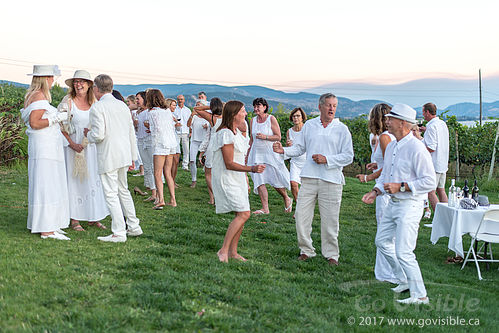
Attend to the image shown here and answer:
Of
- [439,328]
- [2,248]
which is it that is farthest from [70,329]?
[439,328]

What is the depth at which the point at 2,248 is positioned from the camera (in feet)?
19.0

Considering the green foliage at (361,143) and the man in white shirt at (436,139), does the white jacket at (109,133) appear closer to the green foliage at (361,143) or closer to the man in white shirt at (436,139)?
the man in white shirt at (436,139)

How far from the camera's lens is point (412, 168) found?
5129 millimetres

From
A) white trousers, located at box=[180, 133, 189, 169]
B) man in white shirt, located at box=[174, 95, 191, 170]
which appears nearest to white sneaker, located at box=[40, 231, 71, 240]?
man in white shirt, located at box=[174, 95, 191, 170]

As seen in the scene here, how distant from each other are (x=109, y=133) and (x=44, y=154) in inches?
36.2

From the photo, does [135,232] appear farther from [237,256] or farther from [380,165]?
[380,165]

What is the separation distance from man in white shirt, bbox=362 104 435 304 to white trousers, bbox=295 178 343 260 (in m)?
1.25

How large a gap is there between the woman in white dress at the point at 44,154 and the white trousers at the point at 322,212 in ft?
10.4

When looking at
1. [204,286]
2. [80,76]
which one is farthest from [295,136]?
[204,286]

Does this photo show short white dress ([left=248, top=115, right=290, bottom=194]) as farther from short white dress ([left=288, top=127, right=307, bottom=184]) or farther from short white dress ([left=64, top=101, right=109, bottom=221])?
short white dress ([left=64, top=101, right=109, bottom=221])

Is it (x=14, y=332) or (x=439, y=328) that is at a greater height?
(x=14, y=332)

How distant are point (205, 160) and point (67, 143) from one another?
3.74 meters

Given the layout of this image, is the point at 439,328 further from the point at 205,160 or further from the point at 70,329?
the point at 205,160

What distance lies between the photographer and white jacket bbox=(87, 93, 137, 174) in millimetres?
6402
